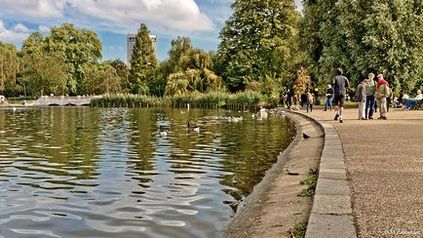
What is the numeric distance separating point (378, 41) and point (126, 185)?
28.3 metres

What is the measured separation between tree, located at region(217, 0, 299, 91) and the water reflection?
4712cm

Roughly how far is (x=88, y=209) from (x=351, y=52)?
31.1 m

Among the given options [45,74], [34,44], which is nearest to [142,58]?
[45,74]

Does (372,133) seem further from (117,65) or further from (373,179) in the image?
(117,65)

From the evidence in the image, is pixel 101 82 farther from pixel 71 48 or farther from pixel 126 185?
pixel 126 185

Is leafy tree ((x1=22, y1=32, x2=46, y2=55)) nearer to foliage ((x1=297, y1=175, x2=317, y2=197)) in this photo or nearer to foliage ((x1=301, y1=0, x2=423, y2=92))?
foliage ((x1=301, y1=0, x2=423, y2=92))

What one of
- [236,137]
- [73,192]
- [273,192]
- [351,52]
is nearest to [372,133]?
[236,137]

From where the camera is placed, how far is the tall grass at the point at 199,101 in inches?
2064

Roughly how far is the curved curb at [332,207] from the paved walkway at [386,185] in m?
0.09

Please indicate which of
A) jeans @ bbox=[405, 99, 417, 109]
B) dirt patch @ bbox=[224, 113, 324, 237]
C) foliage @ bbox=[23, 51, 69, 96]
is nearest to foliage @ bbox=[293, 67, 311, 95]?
jeans @ bbox=[405, 99, 417, 109]

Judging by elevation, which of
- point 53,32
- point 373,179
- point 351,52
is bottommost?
point 373,179

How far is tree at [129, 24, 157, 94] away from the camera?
282 feet

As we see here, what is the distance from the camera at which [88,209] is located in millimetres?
7043

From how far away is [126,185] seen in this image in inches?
348
